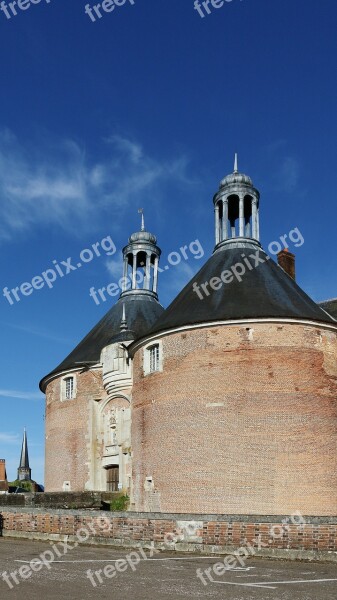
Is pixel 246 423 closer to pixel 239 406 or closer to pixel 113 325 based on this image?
pixel 239 406

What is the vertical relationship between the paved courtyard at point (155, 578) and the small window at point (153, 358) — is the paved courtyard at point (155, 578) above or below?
below

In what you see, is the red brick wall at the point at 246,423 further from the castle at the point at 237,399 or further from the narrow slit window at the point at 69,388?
the narrow slit window at the point at 69,388

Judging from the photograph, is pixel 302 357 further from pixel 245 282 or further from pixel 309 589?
pixel 309 589

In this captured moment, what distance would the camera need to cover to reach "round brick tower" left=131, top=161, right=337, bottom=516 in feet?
Answer: 64.7

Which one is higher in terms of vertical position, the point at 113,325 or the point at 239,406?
the point at 113,325

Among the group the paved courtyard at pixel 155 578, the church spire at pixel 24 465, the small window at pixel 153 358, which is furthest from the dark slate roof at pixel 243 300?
the church spire at pixel 24 465

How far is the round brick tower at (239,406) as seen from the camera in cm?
1972

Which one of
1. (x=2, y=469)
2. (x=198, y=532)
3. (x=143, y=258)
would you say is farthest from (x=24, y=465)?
(x=198, y=532)

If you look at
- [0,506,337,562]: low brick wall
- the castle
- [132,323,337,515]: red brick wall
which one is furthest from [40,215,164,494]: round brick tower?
[0,506,337,562]: low brick wall

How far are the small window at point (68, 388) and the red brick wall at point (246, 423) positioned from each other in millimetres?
8983

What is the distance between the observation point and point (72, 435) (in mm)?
29469

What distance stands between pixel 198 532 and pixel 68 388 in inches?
751

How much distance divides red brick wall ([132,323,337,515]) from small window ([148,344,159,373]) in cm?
80

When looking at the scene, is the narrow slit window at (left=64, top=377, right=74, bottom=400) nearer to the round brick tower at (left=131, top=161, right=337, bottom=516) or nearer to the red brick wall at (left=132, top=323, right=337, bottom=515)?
the round brick tower at (left=131, top=161, right=337, bottom=516)
